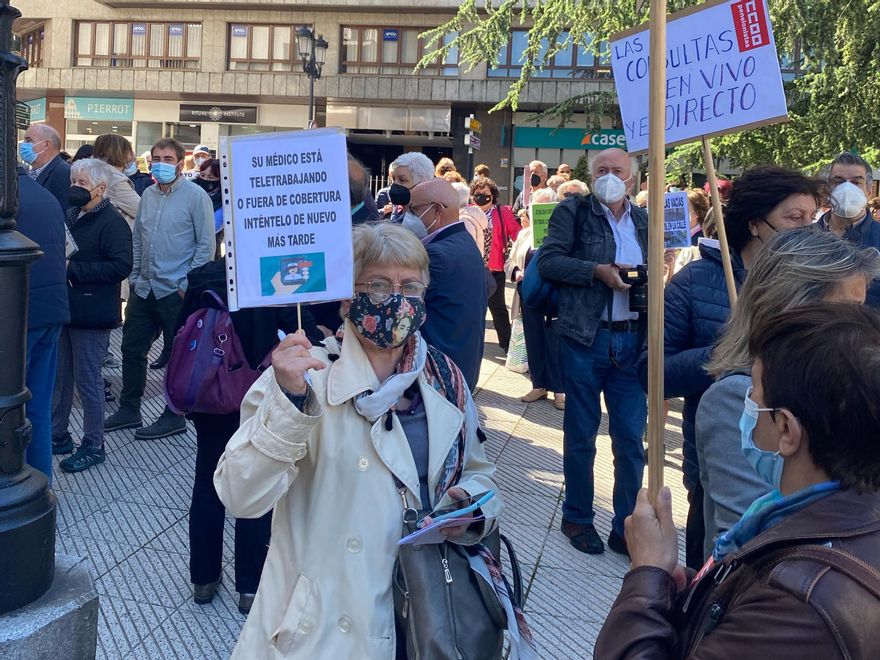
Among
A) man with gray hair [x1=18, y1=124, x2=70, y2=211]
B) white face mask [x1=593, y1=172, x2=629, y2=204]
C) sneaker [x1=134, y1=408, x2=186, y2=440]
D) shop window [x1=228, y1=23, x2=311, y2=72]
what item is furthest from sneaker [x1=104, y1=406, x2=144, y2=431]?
shop window [x1=228, y1=23, x2=311, y2=72]

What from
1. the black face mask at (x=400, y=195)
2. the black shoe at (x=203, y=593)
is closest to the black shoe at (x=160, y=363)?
the black face mask at (x=400, y=195)

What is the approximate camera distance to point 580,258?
4777mm

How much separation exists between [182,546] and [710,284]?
2.95 metres

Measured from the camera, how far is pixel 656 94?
207 cm

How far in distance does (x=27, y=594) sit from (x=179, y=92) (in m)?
29.0

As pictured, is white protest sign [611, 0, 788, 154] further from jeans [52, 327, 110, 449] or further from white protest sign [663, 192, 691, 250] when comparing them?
jeans [52, 327, 110, 449]

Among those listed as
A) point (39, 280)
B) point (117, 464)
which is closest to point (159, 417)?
point (117, 464)

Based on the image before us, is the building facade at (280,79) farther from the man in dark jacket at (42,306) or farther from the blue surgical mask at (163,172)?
the man in dark jacket at (42,306)

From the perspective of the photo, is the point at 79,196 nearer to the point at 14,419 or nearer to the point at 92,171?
the point at 92,171

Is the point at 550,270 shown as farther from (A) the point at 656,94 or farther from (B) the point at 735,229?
(A) the point at 656,94

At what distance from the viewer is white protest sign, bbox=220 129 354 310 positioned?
2.25 metres

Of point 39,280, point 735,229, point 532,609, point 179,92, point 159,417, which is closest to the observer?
point 735,229

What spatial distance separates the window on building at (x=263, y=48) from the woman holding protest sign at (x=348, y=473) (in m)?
28.4

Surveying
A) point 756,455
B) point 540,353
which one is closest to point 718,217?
point 756,455
